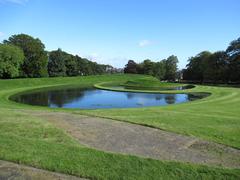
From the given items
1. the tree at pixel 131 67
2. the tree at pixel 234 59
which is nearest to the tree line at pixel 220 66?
the tree at pixel 234 59

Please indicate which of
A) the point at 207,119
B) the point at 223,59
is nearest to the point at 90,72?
the point at 223,59

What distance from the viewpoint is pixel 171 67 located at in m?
90.6

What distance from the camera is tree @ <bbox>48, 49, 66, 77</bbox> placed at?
76.2 m

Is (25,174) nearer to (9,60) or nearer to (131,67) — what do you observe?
(9,60)

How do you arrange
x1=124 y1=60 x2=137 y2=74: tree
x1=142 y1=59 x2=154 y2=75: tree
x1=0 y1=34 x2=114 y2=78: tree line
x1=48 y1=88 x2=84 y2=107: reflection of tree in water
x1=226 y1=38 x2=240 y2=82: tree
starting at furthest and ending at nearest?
x1=124 y1=60 x2=137 y2=74: tree
x1=142 y1=59 x2=154 y2=75: tree
x1=226 y1=38 x2=240 y2=82: tree
x1=0 y1=34 x2=114 y2=78: tree line
x1=48 y1=88 x2=84 y2=107: reflection of tree in water

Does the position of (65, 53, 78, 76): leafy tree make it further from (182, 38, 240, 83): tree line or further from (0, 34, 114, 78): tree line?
(182, 38, 240, 83): tree line

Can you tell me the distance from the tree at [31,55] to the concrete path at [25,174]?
6104 centimetres

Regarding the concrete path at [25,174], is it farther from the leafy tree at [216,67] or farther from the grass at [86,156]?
the leafy tree at [216,67]

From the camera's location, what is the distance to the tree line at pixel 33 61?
51.2 metres

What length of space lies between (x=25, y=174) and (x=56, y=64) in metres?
73.6

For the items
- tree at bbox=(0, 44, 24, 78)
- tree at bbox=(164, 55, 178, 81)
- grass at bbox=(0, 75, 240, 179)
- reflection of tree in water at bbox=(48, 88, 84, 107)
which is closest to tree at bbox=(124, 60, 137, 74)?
tree at bbox=(164, 55, 178, 81)

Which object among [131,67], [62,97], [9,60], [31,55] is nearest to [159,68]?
[131,67]

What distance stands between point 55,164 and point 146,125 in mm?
4605

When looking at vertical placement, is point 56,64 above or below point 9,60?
below
